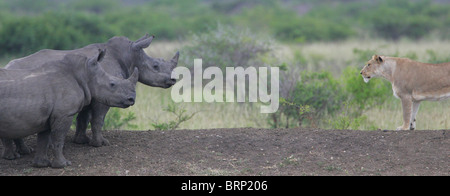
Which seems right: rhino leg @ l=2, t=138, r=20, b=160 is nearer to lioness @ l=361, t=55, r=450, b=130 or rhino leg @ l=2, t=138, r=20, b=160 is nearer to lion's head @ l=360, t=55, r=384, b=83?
lion's head @ l=360, t=55, r=384, b=83

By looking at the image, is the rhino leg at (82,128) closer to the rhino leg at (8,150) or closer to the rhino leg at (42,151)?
the rhino leg at (8,150)

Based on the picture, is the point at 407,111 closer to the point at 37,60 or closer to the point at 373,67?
the point at 373,67

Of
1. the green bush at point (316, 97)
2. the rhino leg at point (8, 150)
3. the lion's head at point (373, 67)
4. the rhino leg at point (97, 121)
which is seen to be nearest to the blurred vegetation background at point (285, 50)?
the green bush at point (316, 97)

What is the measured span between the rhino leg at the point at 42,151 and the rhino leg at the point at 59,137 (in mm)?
157

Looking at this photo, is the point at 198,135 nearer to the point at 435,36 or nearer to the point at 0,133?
the point at 0,133

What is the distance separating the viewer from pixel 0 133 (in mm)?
7277

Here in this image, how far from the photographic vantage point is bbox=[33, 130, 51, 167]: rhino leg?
7.74m

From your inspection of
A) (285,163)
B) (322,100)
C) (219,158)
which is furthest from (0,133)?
(322,100)

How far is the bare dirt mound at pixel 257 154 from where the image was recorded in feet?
25.4

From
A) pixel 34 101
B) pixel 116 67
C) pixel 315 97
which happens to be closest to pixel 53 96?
pixel 34 101

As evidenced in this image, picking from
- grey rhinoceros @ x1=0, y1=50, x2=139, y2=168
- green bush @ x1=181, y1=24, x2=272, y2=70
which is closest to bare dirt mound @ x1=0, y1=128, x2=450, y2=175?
grey rhinoceros @ x1=0, y1=50, x2=139, y2=168

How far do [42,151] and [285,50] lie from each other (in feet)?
57.8

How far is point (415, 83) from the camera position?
32.5 feet

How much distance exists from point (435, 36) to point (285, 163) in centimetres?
2462
